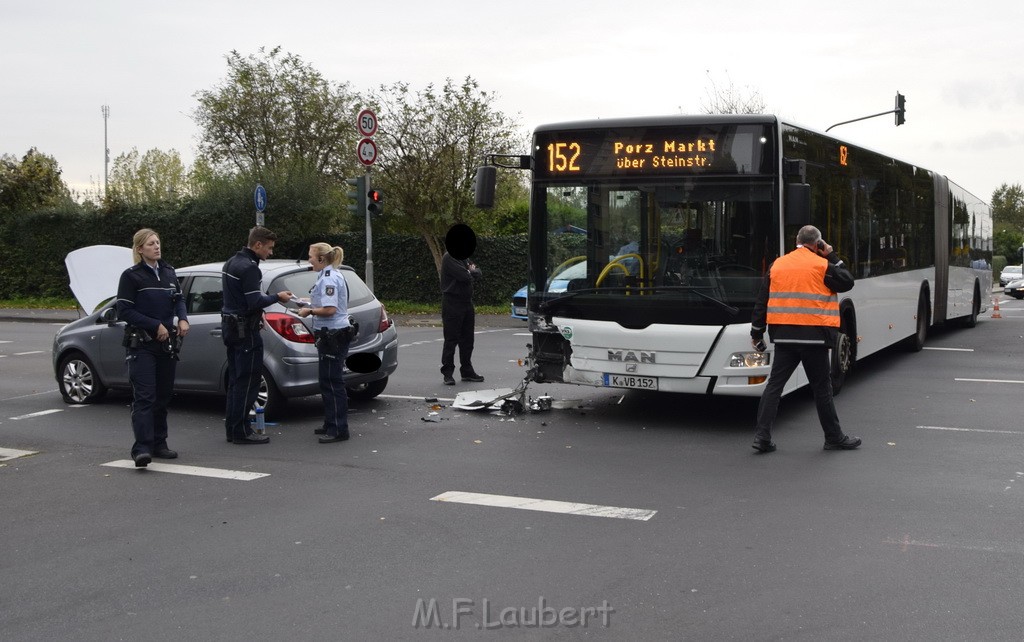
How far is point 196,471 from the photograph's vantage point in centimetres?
792

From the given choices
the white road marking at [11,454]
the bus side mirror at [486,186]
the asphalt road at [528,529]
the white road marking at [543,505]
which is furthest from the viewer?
the bus side mirror at [486,186]

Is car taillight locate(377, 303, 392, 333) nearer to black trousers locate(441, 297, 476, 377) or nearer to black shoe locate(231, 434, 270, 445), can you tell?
black trousers locate(441, 297, 476, 377)

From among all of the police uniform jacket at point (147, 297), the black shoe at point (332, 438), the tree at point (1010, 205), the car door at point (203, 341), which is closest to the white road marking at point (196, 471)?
the police uniform jacket at point (147, 297)

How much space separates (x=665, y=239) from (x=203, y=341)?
4.47 m

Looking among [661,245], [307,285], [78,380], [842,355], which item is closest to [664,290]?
[661,245]

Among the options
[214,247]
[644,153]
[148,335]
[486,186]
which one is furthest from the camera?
[214,247]

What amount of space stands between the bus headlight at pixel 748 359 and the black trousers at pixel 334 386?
3.28 metres

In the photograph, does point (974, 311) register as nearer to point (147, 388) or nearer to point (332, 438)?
point (332, 438)

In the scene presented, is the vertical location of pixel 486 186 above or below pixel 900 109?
below

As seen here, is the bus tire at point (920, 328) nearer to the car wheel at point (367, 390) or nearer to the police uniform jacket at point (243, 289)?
the car wheel at point (367, 390)

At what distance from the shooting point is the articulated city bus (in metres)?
9.20

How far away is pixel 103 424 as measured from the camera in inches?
400

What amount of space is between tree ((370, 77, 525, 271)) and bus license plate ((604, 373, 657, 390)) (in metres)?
17.9

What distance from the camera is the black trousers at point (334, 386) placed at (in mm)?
8992
